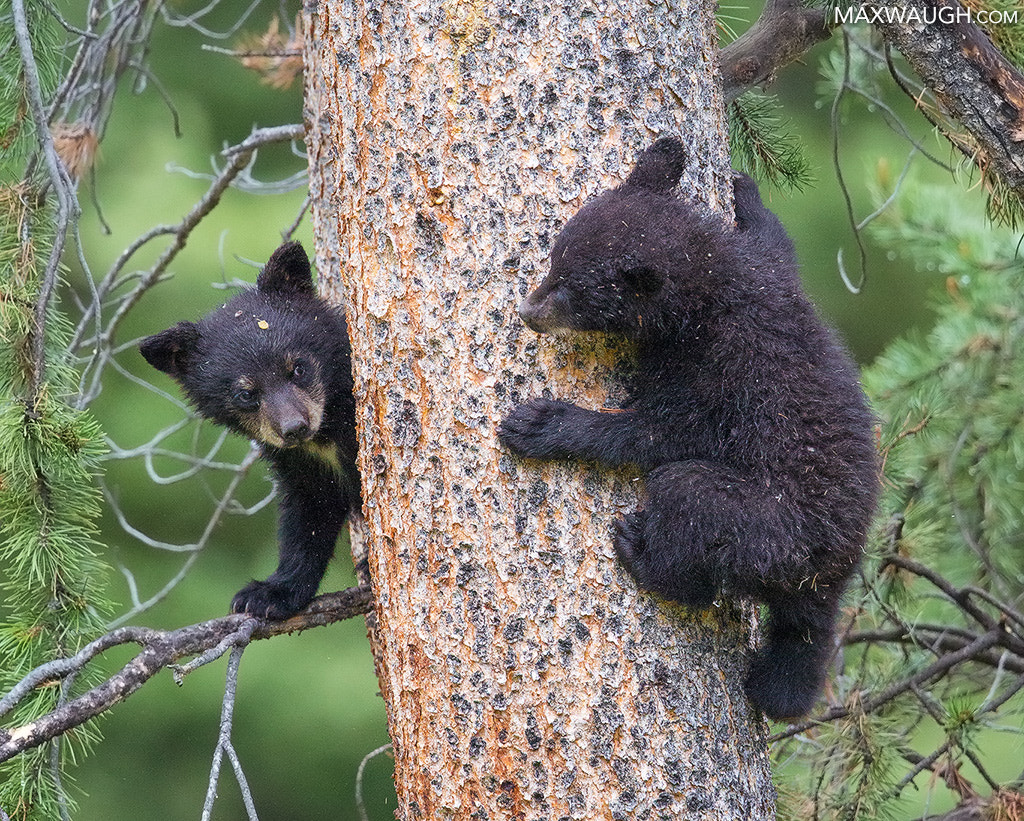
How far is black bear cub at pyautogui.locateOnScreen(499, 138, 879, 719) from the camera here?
2539 mm

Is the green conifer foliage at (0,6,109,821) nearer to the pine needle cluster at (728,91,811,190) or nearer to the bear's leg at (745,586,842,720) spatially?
the bear's leg at (745,586,842,720)

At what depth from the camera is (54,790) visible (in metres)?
2.85

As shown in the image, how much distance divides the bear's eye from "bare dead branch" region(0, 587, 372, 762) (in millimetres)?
908

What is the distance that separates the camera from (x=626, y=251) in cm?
269

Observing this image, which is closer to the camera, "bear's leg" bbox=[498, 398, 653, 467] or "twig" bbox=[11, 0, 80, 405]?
"bear's leg" bbox=[498, 398, 653, 467]

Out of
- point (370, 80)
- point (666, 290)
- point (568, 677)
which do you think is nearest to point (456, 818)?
point (568, 677)

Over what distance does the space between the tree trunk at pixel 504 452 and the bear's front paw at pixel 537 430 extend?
1.8 inches

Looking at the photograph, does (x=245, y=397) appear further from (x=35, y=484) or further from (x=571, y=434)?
(x=571, y=434)

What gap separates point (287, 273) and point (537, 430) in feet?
5.77

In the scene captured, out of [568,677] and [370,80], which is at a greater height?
[370,80]

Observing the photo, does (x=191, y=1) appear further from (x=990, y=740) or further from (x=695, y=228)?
(x=990, y=740)

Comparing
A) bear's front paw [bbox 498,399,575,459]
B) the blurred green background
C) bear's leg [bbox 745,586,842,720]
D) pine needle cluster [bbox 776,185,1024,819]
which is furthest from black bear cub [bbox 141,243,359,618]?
the blurred green background

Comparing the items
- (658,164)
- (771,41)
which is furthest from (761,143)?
(658,164)

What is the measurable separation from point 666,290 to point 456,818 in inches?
51.0
